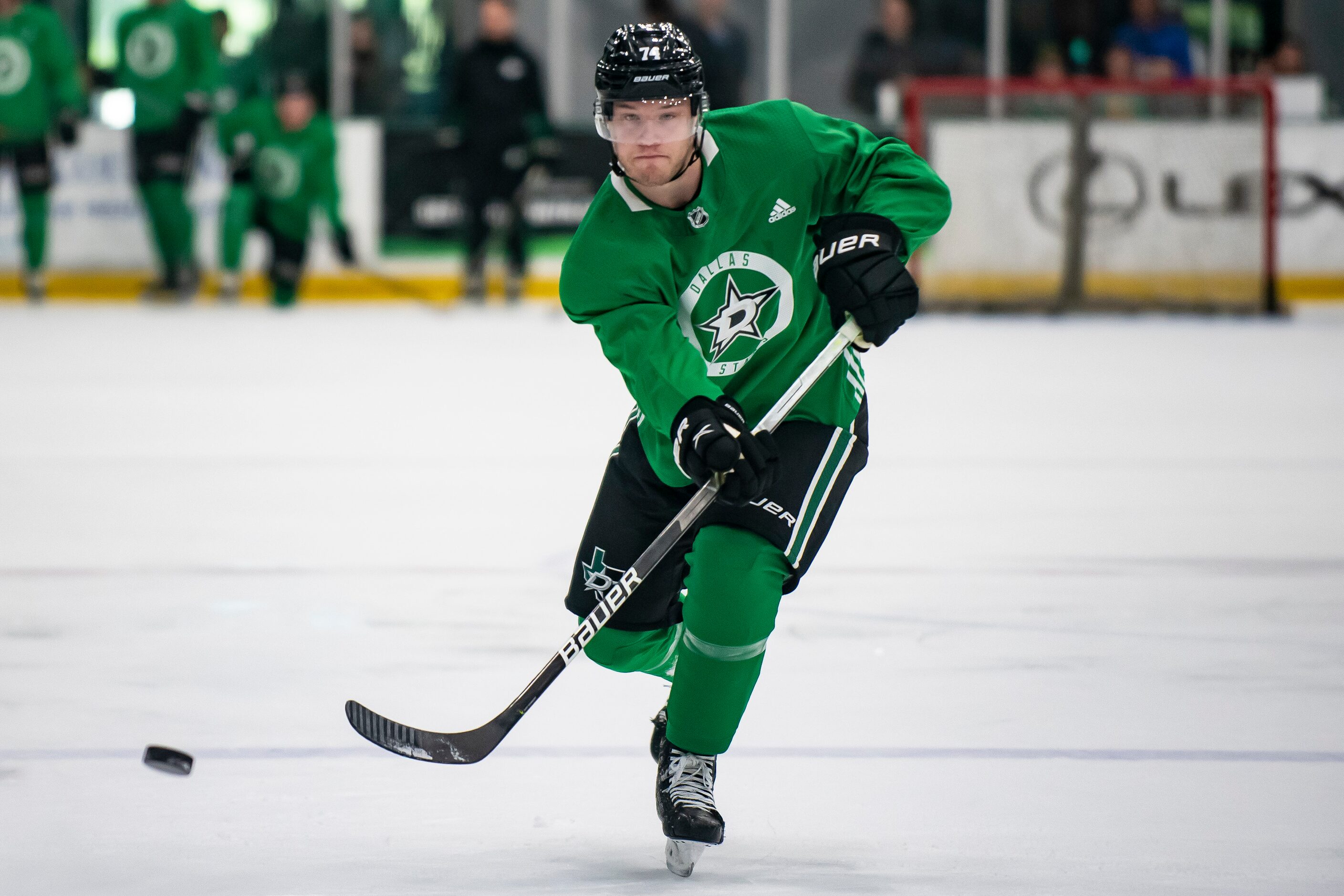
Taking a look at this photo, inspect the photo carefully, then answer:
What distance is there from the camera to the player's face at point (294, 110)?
9.99 meters

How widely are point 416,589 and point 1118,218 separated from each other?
6251mm

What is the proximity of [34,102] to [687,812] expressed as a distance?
8734mm

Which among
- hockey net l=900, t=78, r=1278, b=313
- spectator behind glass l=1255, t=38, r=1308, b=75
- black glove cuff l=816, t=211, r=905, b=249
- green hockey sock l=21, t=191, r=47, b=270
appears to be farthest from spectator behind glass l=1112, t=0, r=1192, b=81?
black glove cuff l=816, t=211, r=905, b=249

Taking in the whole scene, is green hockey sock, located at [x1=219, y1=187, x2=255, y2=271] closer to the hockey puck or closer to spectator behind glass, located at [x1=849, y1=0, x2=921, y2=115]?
spectator behind glass, located at [x1=849, y1=0, x2=921, y2=115]

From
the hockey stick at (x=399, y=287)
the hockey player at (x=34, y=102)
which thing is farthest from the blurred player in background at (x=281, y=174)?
the hockey player at (x=34, y=102)

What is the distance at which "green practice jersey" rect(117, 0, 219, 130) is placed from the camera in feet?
32.5

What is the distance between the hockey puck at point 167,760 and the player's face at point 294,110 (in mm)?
8143

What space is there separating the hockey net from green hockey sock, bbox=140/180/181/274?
3.96 m

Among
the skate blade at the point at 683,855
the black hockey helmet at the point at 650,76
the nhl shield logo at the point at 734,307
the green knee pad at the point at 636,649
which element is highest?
the black hockey helmet at the point at 650,76

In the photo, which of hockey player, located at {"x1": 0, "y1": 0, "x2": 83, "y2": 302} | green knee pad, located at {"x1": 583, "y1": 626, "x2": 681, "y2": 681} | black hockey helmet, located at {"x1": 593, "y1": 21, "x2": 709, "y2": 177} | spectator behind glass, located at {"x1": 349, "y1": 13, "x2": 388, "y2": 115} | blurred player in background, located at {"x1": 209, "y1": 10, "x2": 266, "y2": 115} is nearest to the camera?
black hockey helmet, located at {"x1": 593, "y1": 21, "x2": 709, "y2": 177}

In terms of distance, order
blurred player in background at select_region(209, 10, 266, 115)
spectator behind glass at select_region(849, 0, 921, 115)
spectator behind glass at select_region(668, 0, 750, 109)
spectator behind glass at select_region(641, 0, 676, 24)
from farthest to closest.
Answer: blurred player in background at select_region(209, 10, 266, 115) → spectator behind glass at select_region(849, 0, 921, 115) → spectator behind glass at select_region(668, 0, 750, 109) → spectator behind glass at select_region(641, 0, 676, 24)

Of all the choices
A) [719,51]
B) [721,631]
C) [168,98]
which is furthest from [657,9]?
[721,631]

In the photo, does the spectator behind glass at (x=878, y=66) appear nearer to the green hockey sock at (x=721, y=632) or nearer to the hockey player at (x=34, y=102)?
the hockey player at (x=34, y=102)

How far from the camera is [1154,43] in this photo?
10195 millimetres
